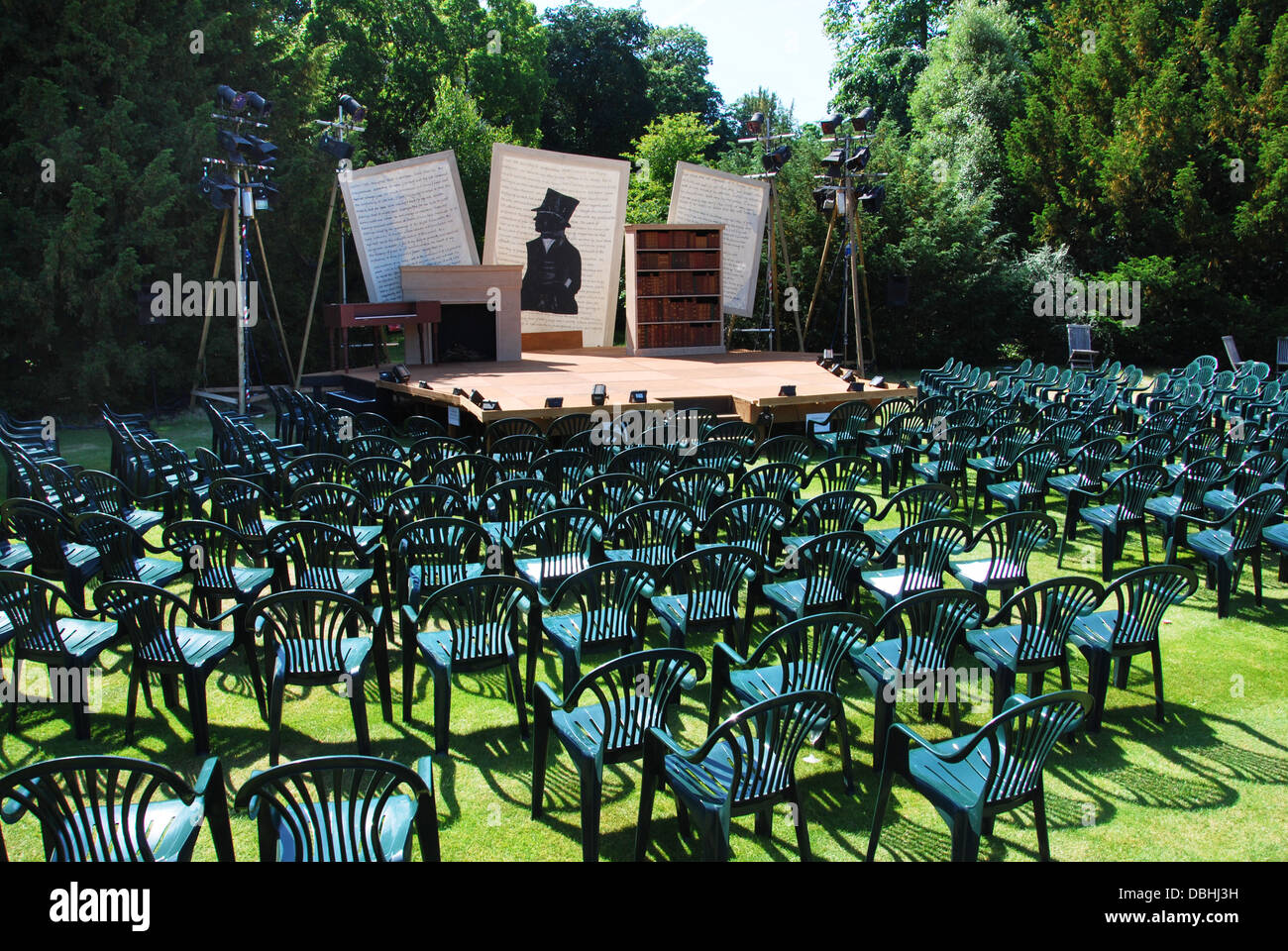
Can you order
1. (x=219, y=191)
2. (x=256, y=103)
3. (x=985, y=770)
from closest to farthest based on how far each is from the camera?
(x=985, y=770) < (x=219, y=191) < (x=256, y=103)

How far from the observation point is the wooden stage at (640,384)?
11.8m

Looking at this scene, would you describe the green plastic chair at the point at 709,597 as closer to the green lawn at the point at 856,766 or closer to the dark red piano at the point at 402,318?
the green lawn at the point at 856,766

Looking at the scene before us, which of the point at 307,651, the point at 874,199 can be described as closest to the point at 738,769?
the point at 307,651

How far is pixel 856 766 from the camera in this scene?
4484 mm

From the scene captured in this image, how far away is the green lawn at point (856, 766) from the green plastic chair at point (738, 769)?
1.21 feet

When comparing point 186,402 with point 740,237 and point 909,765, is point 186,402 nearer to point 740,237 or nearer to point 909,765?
point 740,237

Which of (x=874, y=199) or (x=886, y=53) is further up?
(x=886, y=53)

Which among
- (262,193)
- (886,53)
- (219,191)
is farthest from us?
(886,53)

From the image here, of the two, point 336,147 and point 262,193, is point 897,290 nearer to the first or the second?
point 336,147

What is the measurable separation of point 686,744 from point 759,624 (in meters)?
1.61

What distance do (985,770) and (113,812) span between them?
2883 millimetres

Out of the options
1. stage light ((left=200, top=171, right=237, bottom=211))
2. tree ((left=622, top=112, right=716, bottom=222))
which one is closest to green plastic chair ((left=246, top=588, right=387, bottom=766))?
stage light ((left=200, top=171, right=237, bottom=211))

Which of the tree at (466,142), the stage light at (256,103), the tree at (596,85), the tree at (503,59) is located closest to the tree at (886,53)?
the tree at (596,85)

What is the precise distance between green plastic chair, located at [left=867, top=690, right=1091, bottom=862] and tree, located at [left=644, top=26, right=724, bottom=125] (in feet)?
130
